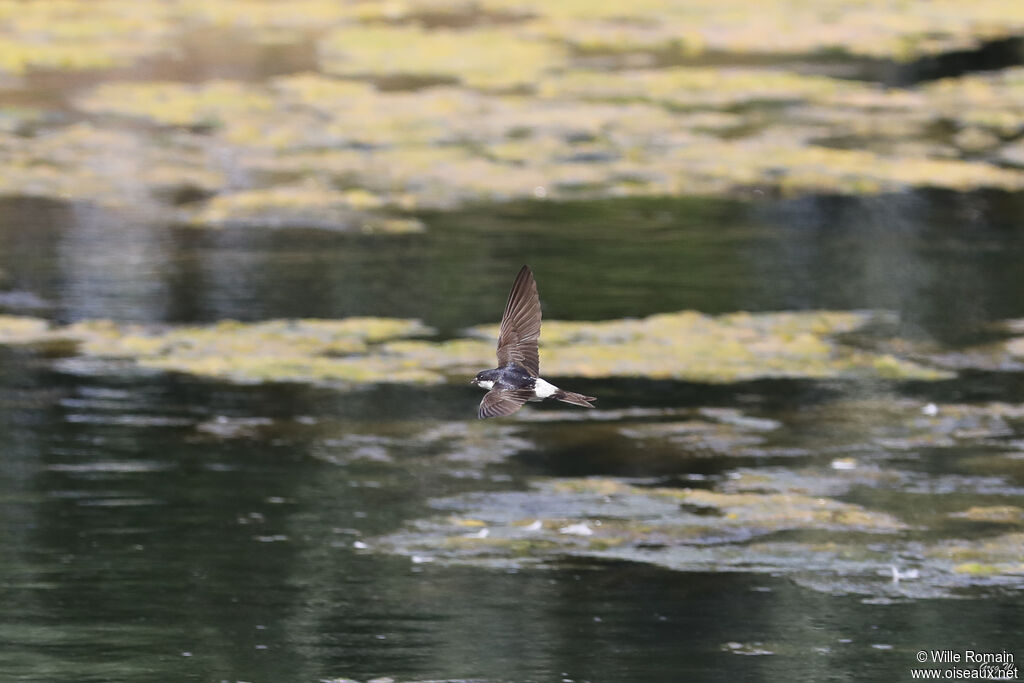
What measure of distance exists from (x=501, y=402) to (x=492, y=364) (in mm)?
3677

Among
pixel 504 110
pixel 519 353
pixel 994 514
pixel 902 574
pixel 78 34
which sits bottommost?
pixel 902 574

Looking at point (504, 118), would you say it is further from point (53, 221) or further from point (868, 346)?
point (868, 346)

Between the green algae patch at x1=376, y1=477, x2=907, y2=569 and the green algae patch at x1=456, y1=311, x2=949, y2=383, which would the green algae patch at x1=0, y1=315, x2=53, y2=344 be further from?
the green algae patch at x1=376, y1=477, x2=907, y2=569

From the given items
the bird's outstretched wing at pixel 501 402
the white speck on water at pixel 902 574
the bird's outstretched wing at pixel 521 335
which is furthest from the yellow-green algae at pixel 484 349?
the bird's outstretched wing at pixel 501 402

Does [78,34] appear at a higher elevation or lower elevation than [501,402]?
higher

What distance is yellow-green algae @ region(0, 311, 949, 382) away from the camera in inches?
367

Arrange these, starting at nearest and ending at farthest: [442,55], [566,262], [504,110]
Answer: [566,262]
[504,110]
[442,55]

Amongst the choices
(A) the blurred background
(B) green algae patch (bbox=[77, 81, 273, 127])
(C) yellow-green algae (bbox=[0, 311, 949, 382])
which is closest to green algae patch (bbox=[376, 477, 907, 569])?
(A) the blurred background

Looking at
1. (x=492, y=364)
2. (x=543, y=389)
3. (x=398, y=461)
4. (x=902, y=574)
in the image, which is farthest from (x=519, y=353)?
(x=492, y=364)

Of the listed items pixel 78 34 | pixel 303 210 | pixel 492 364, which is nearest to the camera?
pixel 492 364

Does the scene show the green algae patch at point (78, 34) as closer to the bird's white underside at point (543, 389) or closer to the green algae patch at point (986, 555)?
the green algae patch at point (986, 555)

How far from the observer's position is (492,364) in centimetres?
924

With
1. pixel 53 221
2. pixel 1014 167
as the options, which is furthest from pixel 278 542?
pixel 1014 167

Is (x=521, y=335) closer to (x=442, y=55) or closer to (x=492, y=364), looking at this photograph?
(x=492, y=364)
